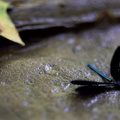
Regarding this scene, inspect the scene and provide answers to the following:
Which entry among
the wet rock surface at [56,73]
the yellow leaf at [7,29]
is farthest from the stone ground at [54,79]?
the yellow leaf at [7,29]

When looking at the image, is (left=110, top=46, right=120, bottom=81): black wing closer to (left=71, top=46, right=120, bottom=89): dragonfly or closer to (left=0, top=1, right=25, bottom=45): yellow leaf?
(left=71, top=46, right=120, bottom=89): dragonfly

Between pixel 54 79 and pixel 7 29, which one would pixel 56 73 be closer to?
pixel 54 79

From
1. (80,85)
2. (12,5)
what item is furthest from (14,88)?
(12,5)

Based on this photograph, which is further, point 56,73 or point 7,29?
point 7,29

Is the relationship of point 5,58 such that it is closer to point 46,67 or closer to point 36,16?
point 46,67

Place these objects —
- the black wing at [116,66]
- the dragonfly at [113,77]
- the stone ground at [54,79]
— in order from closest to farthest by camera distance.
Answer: the stone ground at [54,79] < the dragonfly at [113,77] < the black wing at [116,66]

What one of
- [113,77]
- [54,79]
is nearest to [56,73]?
[54,79]

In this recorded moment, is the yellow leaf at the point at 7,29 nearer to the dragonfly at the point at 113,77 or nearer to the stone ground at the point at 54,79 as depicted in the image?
the stone ground at the point at 54,79
